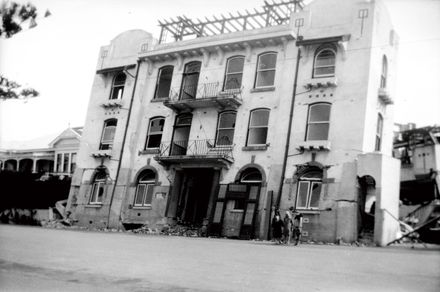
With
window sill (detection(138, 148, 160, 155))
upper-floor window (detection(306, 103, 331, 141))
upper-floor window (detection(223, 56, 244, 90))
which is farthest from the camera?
window sill (detection(138, 148, 160, 155))

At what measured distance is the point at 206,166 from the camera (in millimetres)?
23219

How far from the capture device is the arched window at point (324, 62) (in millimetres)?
21975

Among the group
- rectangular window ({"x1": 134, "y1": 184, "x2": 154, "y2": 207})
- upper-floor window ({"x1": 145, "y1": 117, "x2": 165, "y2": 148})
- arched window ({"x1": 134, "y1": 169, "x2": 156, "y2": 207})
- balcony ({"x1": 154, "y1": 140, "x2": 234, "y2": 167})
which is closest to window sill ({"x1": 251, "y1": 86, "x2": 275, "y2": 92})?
balcony ({"x1": 154, "y1": 140, "x2": 234, "y2": 167})

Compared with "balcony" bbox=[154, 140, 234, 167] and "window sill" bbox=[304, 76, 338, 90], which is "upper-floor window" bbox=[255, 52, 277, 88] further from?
"balcony" bbox=[154, 140, 234, 167]

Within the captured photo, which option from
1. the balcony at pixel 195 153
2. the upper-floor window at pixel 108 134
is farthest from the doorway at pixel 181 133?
the upper-floor window at pixel 108 134

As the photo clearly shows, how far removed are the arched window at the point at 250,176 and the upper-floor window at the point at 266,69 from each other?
14.8ft

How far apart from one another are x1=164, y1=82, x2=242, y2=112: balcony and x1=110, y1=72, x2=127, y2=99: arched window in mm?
4805

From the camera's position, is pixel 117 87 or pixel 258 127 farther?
pixel 117 87

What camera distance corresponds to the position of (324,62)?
877 inches

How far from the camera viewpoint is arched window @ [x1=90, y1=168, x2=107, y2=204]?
27438 mm

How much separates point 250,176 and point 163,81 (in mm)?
8828

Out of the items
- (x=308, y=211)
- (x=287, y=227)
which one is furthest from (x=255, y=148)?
(x=287, y=227)

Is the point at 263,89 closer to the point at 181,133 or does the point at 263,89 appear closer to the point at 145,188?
the point at 181,133

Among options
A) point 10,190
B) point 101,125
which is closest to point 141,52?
point 101,125
